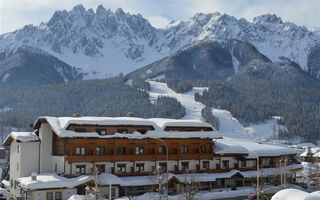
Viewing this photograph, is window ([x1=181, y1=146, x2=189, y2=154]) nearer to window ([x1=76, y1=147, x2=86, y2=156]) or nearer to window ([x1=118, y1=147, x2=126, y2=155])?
window ([x1=118, y1=147, x2=126, y2=155])

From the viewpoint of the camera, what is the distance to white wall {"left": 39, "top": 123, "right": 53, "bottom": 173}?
78.3 m

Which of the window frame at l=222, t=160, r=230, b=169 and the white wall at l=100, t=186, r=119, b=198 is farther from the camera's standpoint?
the window frame at l=222, t=160, r=230, b=169

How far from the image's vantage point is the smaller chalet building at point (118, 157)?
7244 centimetres

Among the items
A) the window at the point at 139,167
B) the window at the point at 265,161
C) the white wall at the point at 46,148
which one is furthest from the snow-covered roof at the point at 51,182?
the window at the point at 265,161

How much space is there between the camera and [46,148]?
3100 inches

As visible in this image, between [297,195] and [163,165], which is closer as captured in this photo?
[297,195]

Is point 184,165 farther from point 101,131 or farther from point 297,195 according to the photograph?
point 297,195

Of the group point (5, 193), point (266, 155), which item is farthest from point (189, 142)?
point (5, 193)

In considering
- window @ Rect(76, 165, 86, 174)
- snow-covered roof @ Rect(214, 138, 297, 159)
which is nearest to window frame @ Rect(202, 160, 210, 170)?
snow-covered roof @ Rect(214, 138, 297, 159)

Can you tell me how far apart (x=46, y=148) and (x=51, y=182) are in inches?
442

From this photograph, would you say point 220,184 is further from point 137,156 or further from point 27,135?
point 27,135

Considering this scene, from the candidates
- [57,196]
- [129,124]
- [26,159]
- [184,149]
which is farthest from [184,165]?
[26,159]

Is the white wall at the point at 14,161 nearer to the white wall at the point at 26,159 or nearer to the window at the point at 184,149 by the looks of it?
the white wall at the point at 26,159

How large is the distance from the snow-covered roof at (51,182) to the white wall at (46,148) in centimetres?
563
